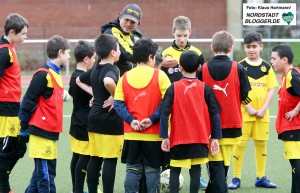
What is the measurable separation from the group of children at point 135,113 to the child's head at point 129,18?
0.49 meters

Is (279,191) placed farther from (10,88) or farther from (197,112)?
(10,88)

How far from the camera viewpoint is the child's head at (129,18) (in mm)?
7301

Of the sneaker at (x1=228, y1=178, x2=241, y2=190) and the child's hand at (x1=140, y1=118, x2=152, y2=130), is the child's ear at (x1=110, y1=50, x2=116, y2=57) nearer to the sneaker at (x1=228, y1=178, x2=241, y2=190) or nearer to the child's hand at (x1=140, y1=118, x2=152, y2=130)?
the child's hand at (x1=140, y1=118, x2=152, y2=130)

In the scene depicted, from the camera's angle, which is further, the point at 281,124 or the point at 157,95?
the point at 281,124

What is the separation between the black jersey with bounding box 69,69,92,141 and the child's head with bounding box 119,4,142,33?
0.75 m

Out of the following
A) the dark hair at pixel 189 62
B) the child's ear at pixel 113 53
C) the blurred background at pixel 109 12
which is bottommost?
the dark hair at pixel 189 62

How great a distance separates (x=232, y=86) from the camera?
654 centimetres

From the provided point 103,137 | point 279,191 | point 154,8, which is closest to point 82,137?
point 103,137

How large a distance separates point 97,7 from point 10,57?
89.5 feet

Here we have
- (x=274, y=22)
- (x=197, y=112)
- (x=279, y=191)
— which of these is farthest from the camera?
(x=274, y=22)

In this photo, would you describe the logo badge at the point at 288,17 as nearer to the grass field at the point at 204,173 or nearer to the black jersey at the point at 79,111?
the grass field at the point at 204,173

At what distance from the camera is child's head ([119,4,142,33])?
7301mm

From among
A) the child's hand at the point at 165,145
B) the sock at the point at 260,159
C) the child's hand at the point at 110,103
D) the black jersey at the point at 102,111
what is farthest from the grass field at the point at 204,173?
the child's hand at the point at 165,145

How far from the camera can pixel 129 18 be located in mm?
7297
